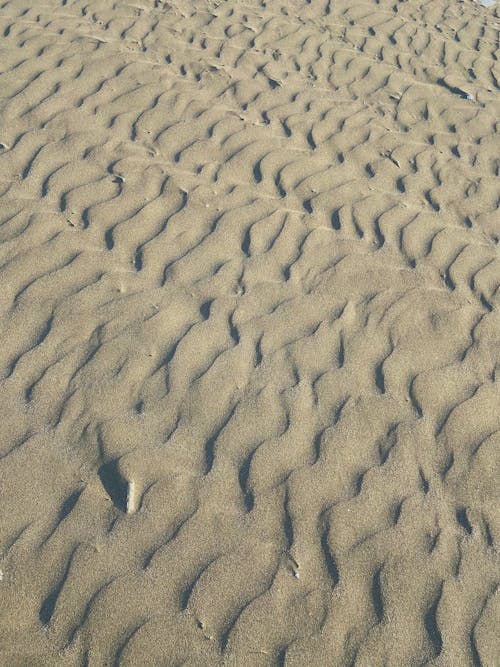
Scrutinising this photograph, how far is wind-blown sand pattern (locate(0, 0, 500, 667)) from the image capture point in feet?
8.22

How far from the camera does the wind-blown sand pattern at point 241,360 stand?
2506 mm

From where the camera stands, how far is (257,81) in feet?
18.9

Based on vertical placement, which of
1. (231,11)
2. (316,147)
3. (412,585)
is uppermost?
(231,11)

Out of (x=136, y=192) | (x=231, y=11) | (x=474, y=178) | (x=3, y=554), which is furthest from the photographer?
(x=231, y=11)

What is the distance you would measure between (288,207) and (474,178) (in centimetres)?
158

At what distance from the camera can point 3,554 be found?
2576 mm

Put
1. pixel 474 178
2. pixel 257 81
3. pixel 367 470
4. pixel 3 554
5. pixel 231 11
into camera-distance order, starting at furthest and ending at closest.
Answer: pixel 231 11 < pixel 257 81 < pixel 474 178 < pixel 367 470 < pixel 3 554

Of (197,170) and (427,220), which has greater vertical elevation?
(197,170)

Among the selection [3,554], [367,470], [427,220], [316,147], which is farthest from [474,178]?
[3,554]

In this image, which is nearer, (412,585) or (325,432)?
(412,585)

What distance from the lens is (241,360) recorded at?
11.2 feet

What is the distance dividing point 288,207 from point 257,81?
188 cm

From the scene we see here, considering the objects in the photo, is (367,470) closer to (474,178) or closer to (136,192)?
(136,192)

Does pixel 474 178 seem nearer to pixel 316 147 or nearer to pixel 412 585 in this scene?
pixel 316 147
